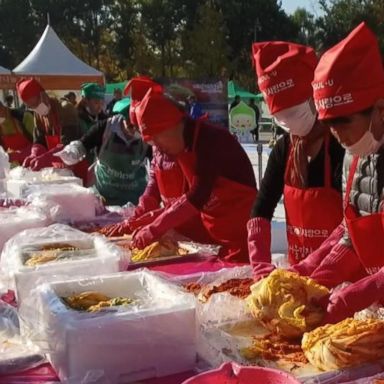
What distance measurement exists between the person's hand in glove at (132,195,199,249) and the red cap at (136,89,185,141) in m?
0.30

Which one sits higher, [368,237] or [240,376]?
[368,237]

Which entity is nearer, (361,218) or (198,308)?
(198,308)

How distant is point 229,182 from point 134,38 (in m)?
26.3

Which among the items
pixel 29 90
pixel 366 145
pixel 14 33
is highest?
pixel 14 33

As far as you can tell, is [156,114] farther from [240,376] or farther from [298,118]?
[240,376]

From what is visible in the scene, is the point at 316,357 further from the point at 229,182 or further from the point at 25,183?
the point at 25,183

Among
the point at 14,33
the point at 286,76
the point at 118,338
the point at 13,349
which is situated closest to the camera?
the point at 118,338

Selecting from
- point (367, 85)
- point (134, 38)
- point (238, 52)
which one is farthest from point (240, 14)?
point (367, 85)

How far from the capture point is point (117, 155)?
390cm

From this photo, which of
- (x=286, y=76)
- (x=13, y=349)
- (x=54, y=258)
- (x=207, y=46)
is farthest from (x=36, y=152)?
(x=207, y=46)

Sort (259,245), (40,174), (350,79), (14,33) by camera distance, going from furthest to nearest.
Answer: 1. (14,33)
2. (40,174)
3. (259,245)
4. (350,79)

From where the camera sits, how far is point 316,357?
4.50ft

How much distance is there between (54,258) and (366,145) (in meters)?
0.99

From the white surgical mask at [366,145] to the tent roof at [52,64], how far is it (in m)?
10.7
